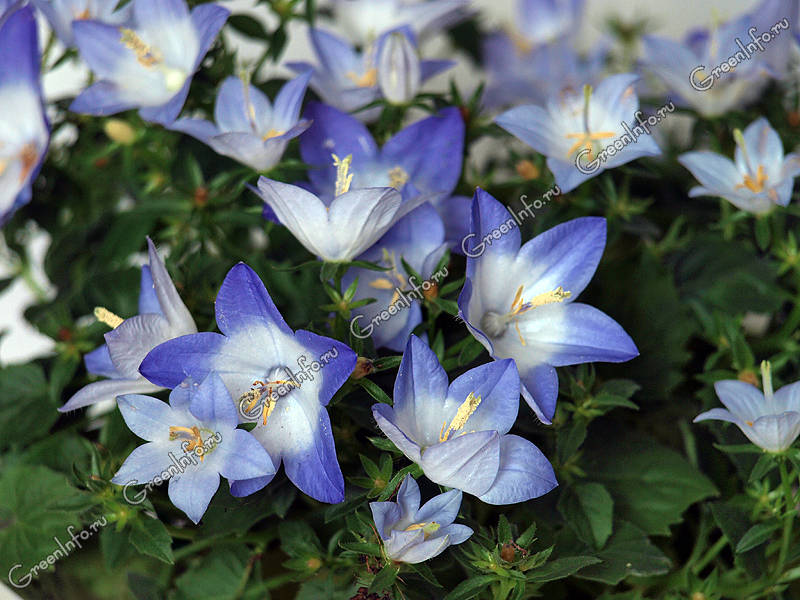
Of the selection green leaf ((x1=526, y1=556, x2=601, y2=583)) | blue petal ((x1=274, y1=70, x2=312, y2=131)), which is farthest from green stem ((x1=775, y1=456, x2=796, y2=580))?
blue petal ((x1=274, y1=70, x2=312, y2=131))

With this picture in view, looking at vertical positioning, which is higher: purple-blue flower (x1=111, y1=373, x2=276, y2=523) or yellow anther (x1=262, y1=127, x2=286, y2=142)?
yellow anther (x1=262, y1=127, x2=286, y2=142)

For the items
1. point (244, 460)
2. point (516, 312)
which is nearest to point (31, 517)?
point (244, 460)

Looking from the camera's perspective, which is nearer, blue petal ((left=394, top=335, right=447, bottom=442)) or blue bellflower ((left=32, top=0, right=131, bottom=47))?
blue petal ((left=394, top=335, right=447, bottom=442))

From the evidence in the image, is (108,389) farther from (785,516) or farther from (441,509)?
(785,516)

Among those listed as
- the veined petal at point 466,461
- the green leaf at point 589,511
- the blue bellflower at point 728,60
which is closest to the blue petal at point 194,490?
the veined petal at point 466,461

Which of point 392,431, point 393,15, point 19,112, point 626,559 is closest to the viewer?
point 392,431

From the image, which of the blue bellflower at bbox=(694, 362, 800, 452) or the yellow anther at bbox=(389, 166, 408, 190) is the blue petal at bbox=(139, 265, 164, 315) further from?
the blue bellflower at bbox=(694, 362, 800, 452)

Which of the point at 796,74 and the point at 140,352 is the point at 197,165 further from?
the point at 796,74
